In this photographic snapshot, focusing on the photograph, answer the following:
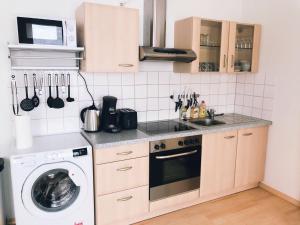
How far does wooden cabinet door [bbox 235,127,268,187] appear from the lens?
290 cm

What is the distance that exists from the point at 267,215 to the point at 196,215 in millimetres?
716

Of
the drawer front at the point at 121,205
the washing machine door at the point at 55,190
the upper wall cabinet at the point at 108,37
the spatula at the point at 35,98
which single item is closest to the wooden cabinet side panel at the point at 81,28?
the upper wall cabinet at the point at 108,37

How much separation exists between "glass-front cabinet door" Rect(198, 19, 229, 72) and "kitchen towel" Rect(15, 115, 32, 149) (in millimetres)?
1810

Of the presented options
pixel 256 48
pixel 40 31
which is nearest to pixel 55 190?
pixel 40 31

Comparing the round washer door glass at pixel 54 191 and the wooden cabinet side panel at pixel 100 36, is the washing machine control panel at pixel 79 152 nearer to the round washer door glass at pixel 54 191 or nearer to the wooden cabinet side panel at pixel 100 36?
the round washer door glass at pixel 54 191

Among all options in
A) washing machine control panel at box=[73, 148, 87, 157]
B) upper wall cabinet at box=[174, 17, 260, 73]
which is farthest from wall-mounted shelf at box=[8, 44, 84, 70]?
upper wall cabinet at box=[174, 17, 260, 73]

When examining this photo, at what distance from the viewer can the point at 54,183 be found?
2.12 m

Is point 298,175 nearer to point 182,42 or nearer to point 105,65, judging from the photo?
point 182,42

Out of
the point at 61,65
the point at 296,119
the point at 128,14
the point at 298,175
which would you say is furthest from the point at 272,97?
the point at 61,65

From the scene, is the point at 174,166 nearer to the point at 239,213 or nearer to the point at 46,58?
the point at 239,213

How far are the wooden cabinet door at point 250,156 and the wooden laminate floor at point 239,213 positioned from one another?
8.5 inches

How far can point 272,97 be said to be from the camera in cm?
298

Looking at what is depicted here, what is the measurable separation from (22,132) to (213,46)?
83.0 inches

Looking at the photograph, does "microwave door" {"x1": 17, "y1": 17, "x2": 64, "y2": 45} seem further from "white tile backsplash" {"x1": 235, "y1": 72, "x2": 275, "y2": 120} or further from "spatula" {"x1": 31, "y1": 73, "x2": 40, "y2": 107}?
"white tile backsplash" {"x1": 235, "y1": 72, "x2": 275, "y2": 120}
